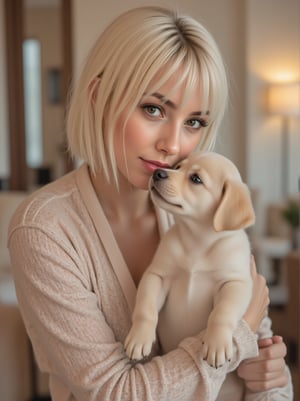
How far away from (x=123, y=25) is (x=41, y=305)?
0.57 m

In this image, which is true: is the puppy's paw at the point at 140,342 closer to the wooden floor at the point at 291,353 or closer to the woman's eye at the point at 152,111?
the woman's eye at the point at 152,111

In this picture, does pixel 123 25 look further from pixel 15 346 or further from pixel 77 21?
pixel 77 21

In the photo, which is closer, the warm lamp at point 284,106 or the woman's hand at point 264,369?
the woman's hand at point 264,369

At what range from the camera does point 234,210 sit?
1.03 metres

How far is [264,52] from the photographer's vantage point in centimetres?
533

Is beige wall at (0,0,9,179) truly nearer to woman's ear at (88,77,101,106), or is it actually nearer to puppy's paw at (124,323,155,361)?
woman's ear at (88,77,101,106)

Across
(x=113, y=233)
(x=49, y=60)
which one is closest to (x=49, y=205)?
(x=113, y=233)

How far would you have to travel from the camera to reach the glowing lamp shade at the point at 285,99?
4.99 metres

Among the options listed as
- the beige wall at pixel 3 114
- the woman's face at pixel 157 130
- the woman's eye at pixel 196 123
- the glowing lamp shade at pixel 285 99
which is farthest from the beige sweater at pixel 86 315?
the beige wall at pixel 3 114

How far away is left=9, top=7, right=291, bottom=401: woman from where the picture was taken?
1.02 metres

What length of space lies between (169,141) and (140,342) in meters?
0.38

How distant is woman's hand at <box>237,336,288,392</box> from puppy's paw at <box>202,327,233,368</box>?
177 mm

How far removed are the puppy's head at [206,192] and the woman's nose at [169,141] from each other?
0.11 feet

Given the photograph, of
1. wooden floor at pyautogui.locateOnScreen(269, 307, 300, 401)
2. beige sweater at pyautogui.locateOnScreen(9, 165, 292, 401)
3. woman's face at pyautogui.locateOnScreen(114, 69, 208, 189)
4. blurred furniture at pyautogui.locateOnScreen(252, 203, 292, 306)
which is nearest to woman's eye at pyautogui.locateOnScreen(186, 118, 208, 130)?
woman's face at pyautogui.locateOnScreen(114, 69, 208, 189)
